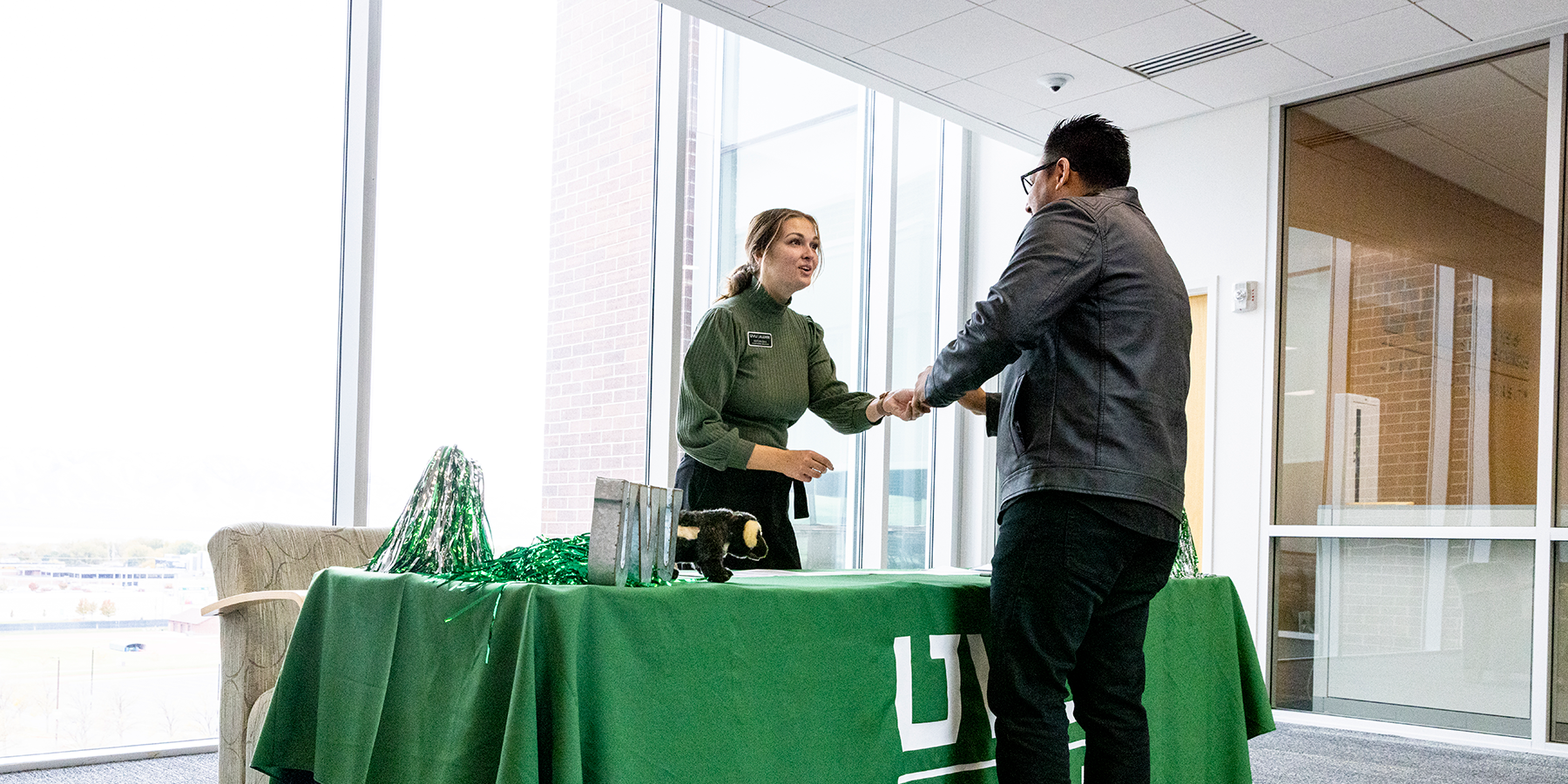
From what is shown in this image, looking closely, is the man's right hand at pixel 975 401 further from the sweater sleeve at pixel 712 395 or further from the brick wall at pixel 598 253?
the brick wall at pixel 598 253

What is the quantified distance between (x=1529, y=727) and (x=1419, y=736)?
41cm

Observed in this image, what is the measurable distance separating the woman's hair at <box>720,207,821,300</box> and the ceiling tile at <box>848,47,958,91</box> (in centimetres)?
273

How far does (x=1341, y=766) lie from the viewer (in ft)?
13.7

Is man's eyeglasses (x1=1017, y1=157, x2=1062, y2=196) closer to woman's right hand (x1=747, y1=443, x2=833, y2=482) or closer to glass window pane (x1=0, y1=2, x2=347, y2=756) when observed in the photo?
woman's right hand (x1=747, y1=443, x2=833, y2=482)

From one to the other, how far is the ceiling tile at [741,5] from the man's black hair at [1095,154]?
9.48ft

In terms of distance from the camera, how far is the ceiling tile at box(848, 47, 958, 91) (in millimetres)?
5332

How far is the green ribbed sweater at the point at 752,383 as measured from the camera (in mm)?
2496

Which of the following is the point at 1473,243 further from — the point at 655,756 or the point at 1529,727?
the point at 655,756

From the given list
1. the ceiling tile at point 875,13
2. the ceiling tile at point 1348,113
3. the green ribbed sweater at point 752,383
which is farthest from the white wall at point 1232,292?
the green ribbed sweater at point 752,383

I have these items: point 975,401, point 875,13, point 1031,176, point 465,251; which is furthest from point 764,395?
point 875,13

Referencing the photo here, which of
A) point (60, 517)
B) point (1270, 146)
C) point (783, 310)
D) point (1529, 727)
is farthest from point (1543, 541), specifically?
point (60, 517)

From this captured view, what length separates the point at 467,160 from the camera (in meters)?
4.70

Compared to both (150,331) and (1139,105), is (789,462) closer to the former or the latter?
(150,331)

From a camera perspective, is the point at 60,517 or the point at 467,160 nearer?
the point at 60,517
